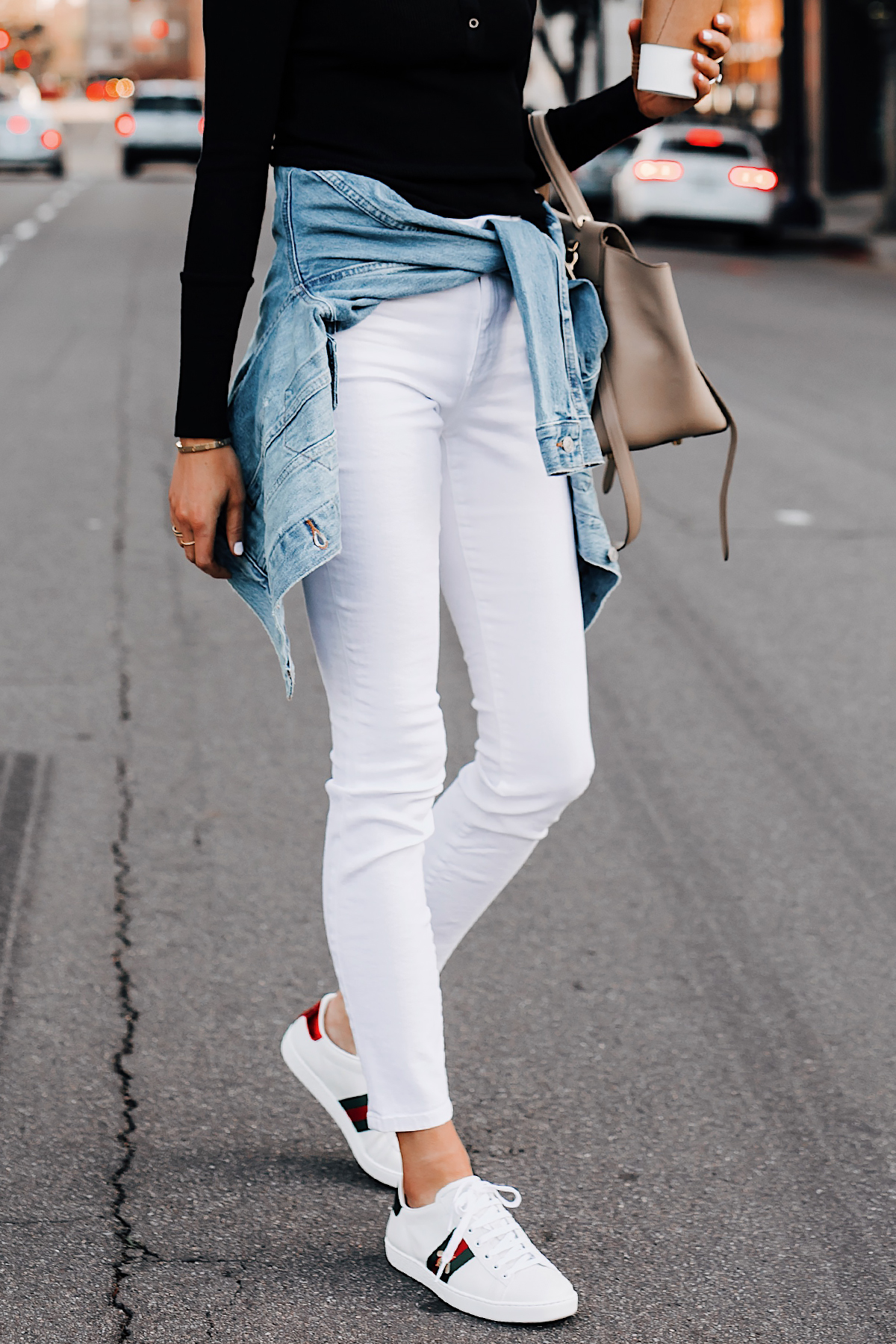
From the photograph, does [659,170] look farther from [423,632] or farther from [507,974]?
[423,632]

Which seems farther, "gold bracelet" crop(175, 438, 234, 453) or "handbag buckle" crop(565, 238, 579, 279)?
"handbag buckle" crop(565, 238, 579, 279)

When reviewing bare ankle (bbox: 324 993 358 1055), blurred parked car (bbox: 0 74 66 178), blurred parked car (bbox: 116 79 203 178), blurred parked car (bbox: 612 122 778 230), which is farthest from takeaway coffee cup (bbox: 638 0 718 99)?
blurred parked car (bbox: 116 79 203 178)

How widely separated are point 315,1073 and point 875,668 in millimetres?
3032

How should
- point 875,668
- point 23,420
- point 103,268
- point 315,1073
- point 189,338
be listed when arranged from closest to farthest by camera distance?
point 189,338 → point 315,1073 → point 875,668 → point 23,420 → point 103,268

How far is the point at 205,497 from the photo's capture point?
2.13 m

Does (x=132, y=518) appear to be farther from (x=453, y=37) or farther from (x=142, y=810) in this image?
(x=453, y=37)

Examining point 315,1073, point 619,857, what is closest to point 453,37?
point 315,1073

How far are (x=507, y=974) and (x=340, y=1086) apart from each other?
29.3 inches

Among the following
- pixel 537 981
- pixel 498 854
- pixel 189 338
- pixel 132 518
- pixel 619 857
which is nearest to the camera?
pixel 189 338

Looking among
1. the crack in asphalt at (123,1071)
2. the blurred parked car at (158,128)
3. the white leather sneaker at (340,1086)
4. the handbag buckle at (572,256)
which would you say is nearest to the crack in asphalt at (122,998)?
the crack in asphalt at (123,1071)

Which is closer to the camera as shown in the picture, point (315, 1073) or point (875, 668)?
point (315, 1073)

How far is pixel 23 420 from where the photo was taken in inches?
357

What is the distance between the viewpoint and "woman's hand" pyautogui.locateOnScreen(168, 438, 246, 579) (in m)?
2.12

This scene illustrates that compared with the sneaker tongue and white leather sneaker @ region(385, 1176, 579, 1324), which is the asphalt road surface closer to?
white leather sneaker @ region(385, 1176, 579, 1324)
